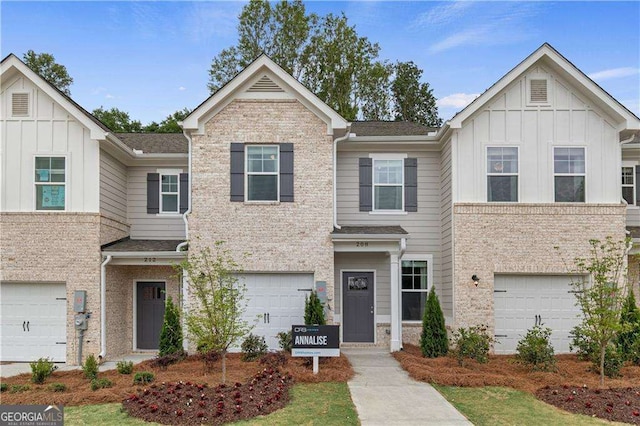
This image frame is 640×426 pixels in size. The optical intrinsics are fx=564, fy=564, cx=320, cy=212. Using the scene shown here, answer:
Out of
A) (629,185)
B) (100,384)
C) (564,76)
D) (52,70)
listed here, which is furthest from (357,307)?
(52,70)

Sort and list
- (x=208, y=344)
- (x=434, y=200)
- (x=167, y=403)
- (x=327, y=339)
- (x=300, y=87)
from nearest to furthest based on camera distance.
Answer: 1. (x=167, y=403)
2. (x=208, y=344)
3. (x=327, y=339)
4. (x=300, y=87)
5. (x=434, y=200)

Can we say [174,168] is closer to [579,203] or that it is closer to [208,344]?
[208,344]

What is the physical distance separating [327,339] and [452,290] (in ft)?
14.7

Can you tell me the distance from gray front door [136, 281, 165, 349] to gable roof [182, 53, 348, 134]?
4995 mm

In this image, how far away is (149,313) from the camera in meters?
16.3

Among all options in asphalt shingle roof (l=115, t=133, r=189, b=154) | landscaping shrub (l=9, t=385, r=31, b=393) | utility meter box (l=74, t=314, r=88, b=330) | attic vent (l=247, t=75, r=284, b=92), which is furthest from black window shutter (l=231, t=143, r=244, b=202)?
landscaping shrub (l=9, t=385, r=31, b=393)

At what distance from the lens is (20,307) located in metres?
14.7

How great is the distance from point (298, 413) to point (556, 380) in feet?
18.5

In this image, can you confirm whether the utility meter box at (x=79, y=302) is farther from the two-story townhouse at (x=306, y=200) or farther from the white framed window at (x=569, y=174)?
the white framed window at (x=569, y=174)

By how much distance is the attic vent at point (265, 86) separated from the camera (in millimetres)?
14750

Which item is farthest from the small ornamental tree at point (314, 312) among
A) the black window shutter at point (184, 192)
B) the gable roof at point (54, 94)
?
the gable roof at point (54, 94)

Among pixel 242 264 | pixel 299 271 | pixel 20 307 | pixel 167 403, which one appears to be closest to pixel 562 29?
pixel 299 271

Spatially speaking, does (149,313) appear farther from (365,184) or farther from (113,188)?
(365,184)

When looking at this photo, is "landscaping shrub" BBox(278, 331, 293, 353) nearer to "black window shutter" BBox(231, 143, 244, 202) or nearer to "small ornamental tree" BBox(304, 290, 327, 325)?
"small ornamental tree" BBox(304, 290, 327, 325)
